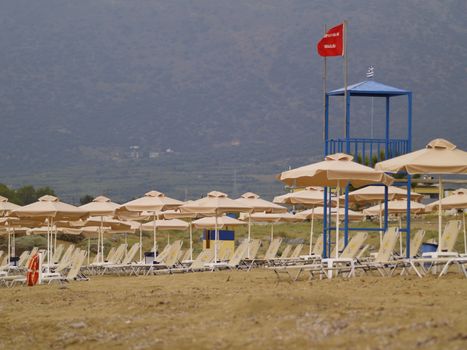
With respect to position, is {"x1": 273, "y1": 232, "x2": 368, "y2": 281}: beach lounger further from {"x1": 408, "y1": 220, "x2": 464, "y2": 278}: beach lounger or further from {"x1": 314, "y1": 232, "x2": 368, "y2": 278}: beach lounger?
{"x1": 408, "y1": 220, "x2": 464, "y2": 278}: beach lounger

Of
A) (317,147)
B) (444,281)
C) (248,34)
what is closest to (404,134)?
(317,147)

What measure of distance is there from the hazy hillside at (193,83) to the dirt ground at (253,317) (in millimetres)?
88180

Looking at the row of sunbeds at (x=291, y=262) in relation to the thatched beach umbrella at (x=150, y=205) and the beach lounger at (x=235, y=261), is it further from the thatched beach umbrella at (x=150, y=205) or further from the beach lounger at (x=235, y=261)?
the thatched beach umbrella at (x=150, y=205)

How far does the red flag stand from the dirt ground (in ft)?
23.2

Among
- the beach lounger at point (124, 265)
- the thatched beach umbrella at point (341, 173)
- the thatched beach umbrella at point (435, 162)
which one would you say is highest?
the thatched beach umbrella at point (435, 162)

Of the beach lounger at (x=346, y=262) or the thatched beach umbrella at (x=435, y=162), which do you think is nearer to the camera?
the thatched beach umbrella at (x=435, y=162)

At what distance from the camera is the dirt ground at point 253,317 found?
8.43m

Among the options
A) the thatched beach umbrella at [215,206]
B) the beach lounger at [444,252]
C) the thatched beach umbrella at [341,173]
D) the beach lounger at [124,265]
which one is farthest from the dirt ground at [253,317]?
the beach lounger at [124,265]

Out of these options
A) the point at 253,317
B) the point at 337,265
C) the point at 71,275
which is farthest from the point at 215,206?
the point at 253,317

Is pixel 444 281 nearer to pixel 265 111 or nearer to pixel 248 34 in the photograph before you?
pixel 265 111

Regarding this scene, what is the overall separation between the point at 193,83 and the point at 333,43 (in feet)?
414

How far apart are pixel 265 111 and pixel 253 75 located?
10.7 meters

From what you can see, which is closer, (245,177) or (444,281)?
(444,281)

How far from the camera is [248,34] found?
531 feet
